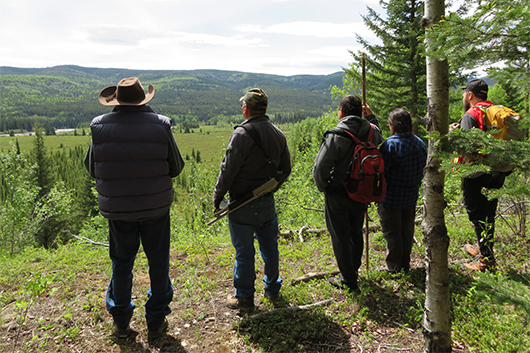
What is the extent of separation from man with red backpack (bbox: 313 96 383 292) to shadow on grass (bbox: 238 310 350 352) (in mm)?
779

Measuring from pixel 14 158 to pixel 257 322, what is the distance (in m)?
24.9

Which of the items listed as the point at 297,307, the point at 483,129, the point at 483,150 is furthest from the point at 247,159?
the point at 483,129

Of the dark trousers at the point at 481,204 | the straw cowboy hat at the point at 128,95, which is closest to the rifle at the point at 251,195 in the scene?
the straw cowboy hat at the point at 128,95

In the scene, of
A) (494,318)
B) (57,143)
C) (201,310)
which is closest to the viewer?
(494,318)

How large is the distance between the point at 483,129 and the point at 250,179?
3000 mm

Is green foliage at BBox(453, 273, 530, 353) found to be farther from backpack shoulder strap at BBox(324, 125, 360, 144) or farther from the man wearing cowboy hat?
the man wearing cowboy hat

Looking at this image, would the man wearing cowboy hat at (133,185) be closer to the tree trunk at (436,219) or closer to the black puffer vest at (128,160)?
the black puffer vest at (128,160)

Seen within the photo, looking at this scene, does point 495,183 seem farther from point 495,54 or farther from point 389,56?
point 389,56

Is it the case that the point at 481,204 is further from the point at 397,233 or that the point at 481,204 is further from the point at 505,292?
the point at 505,292

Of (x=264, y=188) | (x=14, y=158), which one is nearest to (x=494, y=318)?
(x=264, y=188)

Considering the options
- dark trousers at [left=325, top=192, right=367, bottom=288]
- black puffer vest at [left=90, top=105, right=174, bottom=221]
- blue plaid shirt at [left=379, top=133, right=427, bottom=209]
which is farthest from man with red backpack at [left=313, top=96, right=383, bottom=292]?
black puffer vest at [left=90, top=105, right=174, bottom=221]

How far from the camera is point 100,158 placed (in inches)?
121

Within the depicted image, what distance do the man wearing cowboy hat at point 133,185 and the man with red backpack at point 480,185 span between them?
3722 mm

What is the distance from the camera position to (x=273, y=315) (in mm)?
3703
